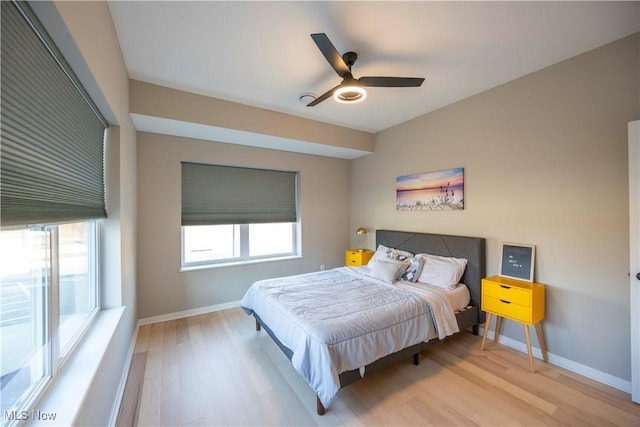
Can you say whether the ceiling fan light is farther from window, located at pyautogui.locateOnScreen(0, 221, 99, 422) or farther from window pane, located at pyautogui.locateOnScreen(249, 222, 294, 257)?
window pane, located at pyautogui.locateOnScreen(249, 222, 294, 257)

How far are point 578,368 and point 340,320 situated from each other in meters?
2.20

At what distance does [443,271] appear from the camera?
9.53ft

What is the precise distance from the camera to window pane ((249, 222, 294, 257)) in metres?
4.07

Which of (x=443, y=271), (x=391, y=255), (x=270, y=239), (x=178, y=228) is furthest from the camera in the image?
(x=270, y=239)

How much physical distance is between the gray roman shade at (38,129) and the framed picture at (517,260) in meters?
3.54

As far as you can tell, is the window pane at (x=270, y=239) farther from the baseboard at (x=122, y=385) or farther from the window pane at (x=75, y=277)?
the window pane at (x=75, y=277)

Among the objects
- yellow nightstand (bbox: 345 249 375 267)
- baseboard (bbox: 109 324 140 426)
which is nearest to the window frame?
yellow nightstand (bbox: 345 249 375 267)

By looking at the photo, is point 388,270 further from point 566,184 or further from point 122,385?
point 122,385

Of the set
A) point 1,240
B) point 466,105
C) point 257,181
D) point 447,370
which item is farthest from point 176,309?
point 466,105

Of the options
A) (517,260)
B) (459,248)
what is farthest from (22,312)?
(517,260)

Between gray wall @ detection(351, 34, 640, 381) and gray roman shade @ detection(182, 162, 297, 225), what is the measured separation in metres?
2.54

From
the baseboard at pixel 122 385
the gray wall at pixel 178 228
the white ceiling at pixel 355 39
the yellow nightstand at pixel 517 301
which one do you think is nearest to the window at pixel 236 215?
the gray wall at pixel 178 228

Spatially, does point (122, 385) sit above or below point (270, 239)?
below

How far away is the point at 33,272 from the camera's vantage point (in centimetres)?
114
